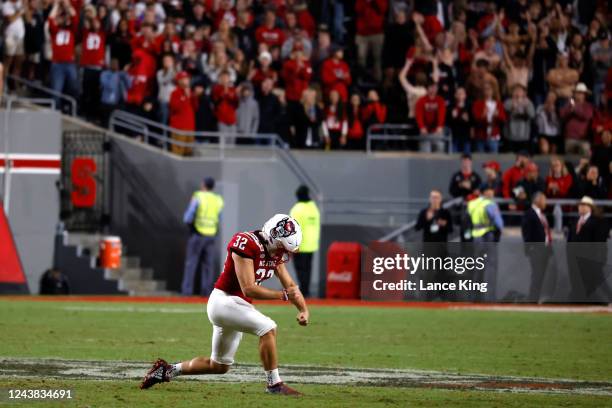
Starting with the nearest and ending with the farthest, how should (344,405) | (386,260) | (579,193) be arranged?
(344,405) → (386,260) → (579,193)

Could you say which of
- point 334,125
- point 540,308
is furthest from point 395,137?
point 540,308

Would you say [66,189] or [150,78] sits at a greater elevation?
[150,78]

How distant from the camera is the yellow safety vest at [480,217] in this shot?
23.4 m

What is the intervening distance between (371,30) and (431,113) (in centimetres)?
270

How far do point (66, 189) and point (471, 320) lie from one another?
9539 mm

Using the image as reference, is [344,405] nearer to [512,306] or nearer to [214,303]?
[214,303]

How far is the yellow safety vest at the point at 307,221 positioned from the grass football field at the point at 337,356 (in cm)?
191

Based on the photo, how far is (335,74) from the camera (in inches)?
1088

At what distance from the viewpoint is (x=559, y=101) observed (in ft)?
91.4

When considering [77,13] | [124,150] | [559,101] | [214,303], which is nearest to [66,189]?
[124,150]

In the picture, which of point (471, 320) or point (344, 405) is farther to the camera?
point (471, 320)

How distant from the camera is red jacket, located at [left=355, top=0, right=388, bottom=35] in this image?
2888 centimetres

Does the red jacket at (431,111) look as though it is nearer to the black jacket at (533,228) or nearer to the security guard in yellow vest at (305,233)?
the security guard in yellow vest at (305,233)

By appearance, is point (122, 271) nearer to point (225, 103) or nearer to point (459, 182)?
point (225, 103)
